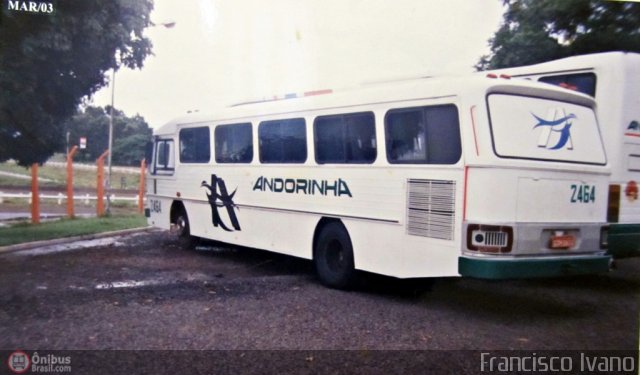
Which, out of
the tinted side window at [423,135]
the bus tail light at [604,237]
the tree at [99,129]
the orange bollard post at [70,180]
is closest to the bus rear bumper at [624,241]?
the bus tail light at [604,237]

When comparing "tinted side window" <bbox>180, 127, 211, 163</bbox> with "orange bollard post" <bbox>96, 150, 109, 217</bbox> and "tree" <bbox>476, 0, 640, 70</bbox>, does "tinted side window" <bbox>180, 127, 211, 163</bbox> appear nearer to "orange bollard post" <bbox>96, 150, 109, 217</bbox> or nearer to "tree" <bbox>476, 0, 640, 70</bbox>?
"orange bollard post" <bbox>96, 150, 109, 217</bbox>

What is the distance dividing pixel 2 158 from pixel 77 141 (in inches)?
19.8

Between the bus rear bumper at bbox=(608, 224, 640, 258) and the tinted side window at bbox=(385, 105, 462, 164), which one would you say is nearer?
the tinted side window at bbox=(385, 105, 462, 164)

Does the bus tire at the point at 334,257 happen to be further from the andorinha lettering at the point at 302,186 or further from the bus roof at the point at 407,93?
the bus roof at the point at 407,93

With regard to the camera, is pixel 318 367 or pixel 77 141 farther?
pixel 77 141

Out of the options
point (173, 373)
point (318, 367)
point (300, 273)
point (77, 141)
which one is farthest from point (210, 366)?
point (300, 273)

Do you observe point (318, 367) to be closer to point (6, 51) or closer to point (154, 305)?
point (154, 305)

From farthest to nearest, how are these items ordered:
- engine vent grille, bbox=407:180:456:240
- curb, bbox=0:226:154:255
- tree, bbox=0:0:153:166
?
engine vent grille, bbox=407:180:456:240 < curb, bbox=0:226:154:255 < tree, bbox=0:0:153:166

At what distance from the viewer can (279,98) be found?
16.5 feet

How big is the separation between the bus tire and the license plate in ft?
5.63

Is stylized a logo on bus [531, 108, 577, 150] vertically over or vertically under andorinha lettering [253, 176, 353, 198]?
over

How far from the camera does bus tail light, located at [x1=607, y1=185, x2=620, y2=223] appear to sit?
4.74 metres

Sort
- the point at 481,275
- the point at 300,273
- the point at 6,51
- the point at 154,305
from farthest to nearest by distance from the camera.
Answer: the point at 300,273 → the point at 154,305 → the point at 481,275 → the point at 6,51
